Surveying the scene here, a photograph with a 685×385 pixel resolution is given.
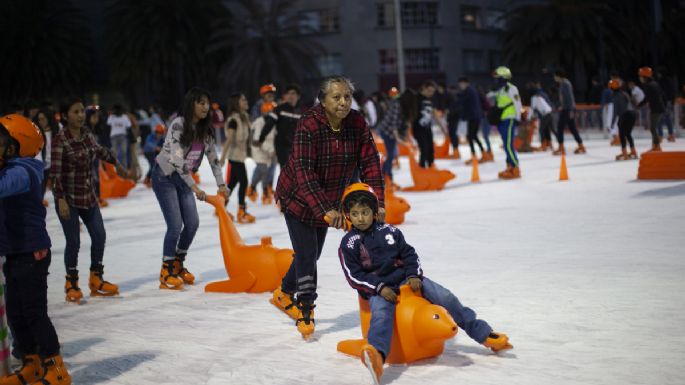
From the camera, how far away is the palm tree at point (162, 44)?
1966 inches

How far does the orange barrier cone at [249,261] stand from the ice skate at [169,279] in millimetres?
604

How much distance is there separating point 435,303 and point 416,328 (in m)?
0.22

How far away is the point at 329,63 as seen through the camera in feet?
180

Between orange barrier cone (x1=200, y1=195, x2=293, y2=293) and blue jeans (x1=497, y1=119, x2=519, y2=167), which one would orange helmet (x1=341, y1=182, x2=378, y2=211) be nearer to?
orange barrier cone (x1=200, y1=195, x2=293, y2=293)

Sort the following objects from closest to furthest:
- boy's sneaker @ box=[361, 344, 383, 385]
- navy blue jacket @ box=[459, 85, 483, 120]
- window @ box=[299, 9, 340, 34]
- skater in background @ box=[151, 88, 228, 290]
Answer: boy's sneaker @ box=[361, 344, 383, 385] → skater in background @ box=[151, 88, 228, 290] → navy blue jacket @ box=[459, 85, 483, 120] → window @ box=[299, 9, 340, 34]

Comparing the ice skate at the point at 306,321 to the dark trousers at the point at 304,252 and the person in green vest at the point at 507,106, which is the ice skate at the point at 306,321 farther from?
the person in green vest at the point at 507,106

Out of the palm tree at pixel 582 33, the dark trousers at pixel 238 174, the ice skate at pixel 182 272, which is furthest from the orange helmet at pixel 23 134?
the palm tree at pixel 582 33

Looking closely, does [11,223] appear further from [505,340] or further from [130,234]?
[130,234]

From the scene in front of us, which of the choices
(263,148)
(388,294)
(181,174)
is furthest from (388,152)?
(388,294)

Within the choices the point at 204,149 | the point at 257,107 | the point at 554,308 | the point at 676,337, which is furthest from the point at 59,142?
the point at 257,107

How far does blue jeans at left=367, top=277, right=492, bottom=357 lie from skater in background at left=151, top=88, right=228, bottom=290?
2882 mm

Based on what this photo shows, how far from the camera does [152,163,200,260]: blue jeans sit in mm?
7766

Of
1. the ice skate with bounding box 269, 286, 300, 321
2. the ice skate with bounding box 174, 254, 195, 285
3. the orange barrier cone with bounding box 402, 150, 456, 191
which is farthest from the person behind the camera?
the orange barrier cone with bounding box 402, 150, 456, 191

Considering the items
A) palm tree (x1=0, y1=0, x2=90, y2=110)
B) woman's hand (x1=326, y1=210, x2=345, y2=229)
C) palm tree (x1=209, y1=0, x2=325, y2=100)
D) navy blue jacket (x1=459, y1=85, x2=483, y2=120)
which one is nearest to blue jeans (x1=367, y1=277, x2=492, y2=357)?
woman's hand (x1=326, y1=210, x2=345, y2=229)
